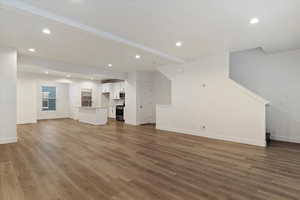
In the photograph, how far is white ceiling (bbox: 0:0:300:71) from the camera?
257cm

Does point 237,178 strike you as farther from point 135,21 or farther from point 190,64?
point 190,64

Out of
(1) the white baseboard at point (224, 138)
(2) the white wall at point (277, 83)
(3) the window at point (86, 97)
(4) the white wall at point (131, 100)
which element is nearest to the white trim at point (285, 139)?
(2) the white wall at point (277, 83)

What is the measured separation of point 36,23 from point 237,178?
4576 mm

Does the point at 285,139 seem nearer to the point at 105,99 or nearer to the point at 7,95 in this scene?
the point at 7,95

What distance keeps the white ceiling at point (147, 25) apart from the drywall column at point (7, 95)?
47cm

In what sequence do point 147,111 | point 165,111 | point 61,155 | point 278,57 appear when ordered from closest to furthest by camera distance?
point 61,155 < point 278,57 < point 165,111 < point 147,111

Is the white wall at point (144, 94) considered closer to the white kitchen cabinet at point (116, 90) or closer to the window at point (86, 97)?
the white kitchen cabinet at point (116, 90)

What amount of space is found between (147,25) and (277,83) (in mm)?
4689

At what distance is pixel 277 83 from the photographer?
5.09 meters

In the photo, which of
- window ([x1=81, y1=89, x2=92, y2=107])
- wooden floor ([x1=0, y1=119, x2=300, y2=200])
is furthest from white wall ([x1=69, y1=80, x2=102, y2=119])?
wooden floor ([x1=0, y1=119, x2=300, y2=200])

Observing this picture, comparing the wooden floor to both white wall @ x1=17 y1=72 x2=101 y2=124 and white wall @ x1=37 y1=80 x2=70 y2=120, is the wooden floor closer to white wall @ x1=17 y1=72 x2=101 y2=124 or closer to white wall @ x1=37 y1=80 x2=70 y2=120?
white wall @ x1=17 y1=72 x2=101 y2=124

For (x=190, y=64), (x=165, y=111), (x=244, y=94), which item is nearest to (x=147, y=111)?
(x=165, y=111)

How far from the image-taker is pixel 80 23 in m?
3.18

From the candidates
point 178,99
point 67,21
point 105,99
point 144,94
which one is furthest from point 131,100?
point 67,21
